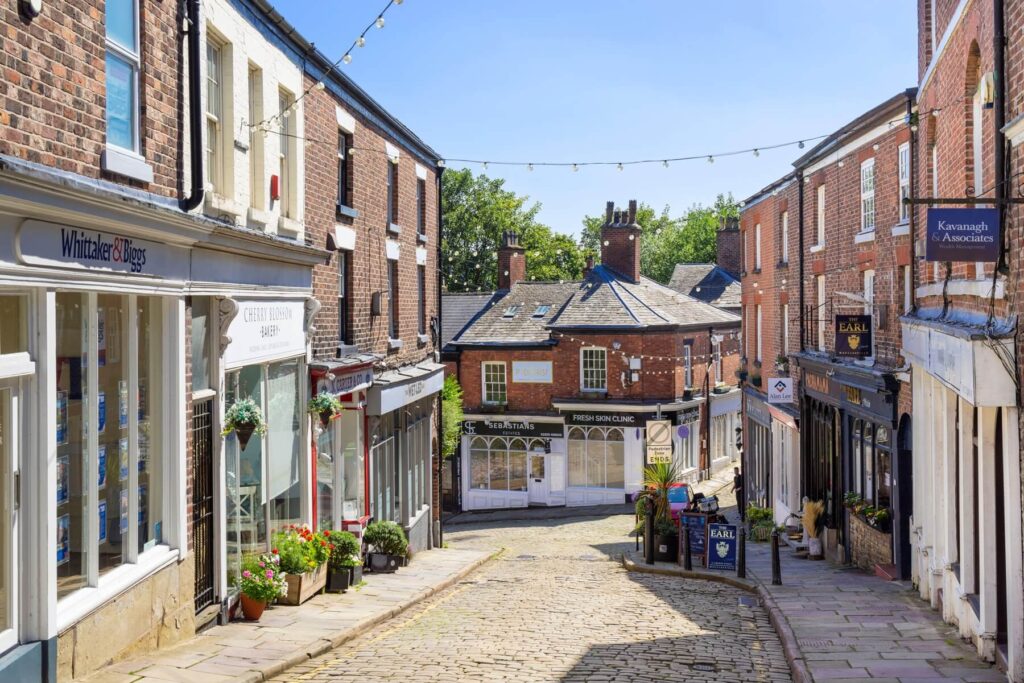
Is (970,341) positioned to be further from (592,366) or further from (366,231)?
(592,366)

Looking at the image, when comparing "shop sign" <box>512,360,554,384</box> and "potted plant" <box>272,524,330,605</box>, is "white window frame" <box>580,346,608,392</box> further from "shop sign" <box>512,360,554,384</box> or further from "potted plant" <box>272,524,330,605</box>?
"potted plant" <box>272,524,330,605</box>

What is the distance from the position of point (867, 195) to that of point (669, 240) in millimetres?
68558

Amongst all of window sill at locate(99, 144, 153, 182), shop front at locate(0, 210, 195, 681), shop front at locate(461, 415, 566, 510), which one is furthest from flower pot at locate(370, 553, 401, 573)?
shop front at locate(461, 415, 566, 510)

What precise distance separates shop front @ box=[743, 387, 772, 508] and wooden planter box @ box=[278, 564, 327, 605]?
18217 mm

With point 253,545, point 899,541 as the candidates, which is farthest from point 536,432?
point 253,545

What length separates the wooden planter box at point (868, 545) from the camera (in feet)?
59.1

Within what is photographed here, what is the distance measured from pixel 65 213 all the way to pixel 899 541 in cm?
1390

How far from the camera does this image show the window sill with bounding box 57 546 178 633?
7.93 m

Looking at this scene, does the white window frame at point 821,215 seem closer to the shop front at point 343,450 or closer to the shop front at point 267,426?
the shop front at point 343,450

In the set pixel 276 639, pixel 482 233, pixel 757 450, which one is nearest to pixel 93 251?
pixel 276 639

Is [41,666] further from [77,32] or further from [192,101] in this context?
[192,101]

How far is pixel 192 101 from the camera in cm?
1088

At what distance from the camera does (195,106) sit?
10875 millimetres

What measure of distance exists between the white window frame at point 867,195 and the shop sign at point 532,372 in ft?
60.0
